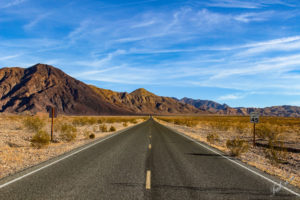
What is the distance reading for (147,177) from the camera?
6.93 meters

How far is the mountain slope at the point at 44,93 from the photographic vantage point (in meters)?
127

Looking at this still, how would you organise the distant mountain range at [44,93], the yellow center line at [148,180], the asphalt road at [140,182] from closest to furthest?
the asphalt road at [140,182] < the yellow center line at [148,180] < the distant mountain range at [44,93]

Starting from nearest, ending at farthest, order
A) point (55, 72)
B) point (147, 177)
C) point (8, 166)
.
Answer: point (147, 177), point (8, 166), point (55, 72)

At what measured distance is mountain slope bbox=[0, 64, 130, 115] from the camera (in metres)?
127

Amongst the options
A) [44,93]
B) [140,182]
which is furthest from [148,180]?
[44,93]

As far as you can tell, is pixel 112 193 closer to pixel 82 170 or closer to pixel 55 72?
pixel 82 170

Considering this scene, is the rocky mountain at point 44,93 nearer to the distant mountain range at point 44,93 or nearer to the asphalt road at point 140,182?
the distant mountain range at point 44,93

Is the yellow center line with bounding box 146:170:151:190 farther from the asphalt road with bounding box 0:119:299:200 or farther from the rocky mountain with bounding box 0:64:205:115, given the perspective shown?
the rocky mountain with bounding box 0:64:205:115

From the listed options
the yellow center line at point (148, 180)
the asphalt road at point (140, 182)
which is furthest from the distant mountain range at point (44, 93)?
the yellow center line at point (148, 180)

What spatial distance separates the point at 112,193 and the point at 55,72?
174 m

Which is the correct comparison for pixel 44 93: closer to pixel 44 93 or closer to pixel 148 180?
pixel 44 93

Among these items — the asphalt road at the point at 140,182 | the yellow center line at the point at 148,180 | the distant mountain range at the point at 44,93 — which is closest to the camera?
the asphalt road at the point at 140,182

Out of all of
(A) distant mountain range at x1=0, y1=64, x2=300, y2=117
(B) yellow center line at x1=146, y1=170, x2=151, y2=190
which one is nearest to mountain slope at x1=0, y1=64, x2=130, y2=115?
(A) distant mountain range at x1=0, y1=64, x2=300, y2=117

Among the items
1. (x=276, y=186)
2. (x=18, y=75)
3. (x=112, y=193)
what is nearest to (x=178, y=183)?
(x=112, y=193)
